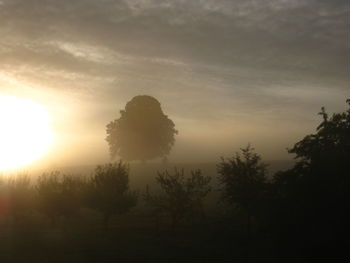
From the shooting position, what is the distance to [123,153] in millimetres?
102812

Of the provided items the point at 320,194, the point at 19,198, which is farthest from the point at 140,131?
the point at 320,194

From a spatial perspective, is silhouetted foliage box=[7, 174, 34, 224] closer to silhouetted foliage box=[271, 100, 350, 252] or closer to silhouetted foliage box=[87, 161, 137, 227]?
silhouetted foliage box=[87, 161, 137, 227]

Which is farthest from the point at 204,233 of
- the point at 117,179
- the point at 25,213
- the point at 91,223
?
the point at 25,213

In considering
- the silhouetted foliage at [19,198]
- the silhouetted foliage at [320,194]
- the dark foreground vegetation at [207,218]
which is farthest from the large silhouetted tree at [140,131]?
the silhouetted foliage at [320,194]

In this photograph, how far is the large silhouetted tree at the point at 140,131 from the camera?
101m

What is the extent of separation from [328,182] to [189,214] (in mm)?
18624

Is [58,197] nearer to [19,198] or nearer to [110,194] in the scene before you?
[110,194]

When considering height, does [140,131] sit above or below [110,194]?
above

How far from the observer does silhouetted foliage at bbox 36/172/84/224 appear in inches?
1688

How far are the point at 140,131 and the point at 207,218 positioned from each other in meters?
58.7

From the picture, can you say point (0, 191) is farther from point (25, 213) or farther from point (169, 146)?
point (169, 146)

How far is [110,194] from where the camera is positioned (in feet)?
134

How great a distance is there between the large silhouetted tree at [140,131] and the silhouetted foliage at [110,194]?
58.1 meters

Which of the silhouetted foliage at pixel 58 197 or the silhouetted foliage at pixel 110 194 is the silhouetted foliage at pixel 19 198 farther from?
the silhouetted foliage at pixel 110 194
